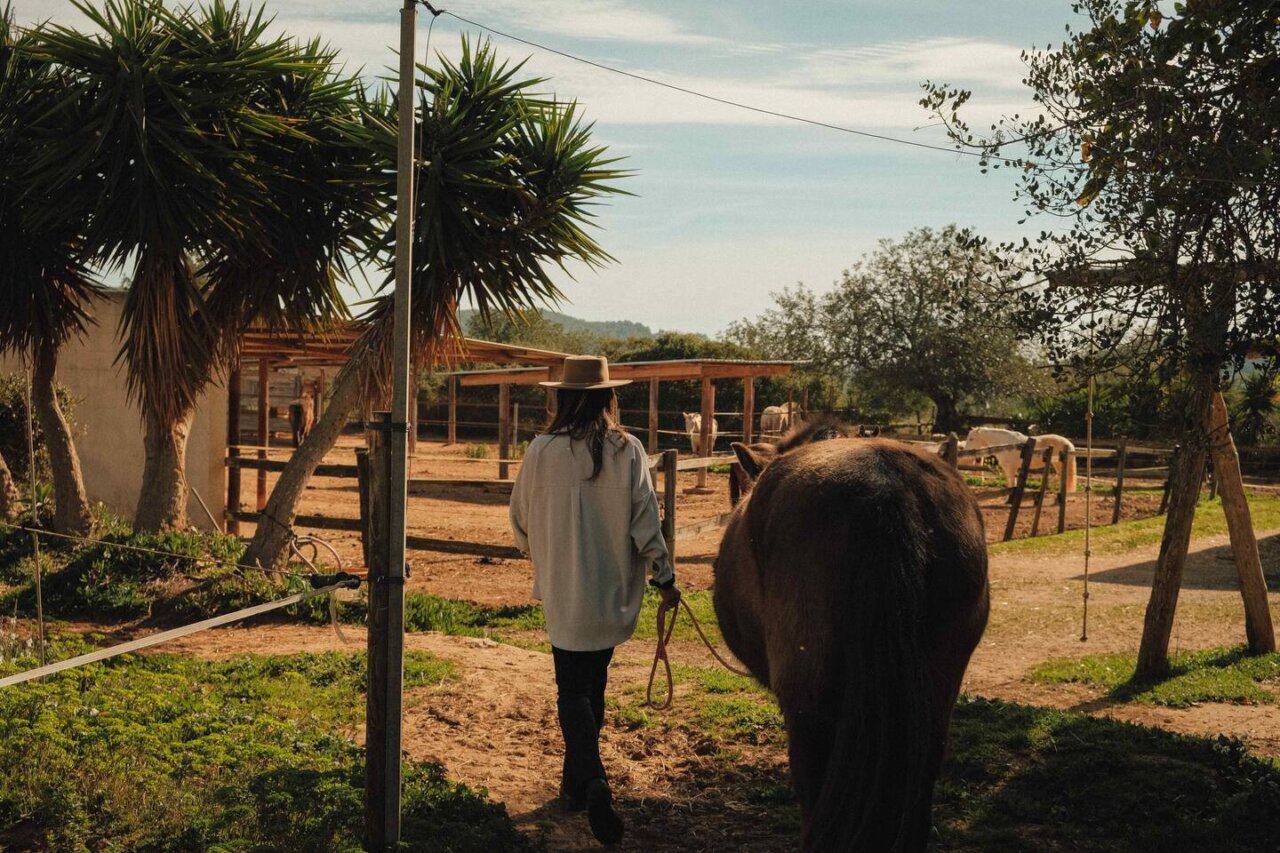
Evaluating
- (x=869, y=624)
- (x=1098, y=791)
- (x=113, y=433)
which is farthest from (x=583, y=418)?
(x=113, y=433)

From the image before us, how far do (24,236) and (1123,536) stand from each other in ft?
46.2

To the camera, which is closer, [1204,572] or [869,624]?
[869,624]

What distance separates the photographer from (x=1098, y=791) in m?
4.39

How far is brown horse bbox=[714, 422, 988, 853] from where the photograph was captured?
2.83m

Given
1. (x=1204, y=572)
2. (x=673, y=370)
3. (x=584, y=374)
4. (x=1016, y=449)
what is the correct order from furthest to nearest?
(x=1016, y=449) → (x=673, y=370) → (x=1204, y=572) → (x=584, y=374)

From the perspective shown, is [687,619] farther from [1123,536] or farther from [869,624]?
[1123,536]

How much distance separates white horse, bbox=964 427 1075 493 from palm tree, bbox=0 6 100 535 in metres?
13.1

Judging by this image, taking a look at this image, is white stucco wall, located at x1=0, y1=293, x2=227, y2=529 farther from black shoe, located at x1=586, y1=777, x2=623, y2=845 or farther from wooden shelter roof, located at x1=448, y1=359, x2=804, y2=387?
black shoe, located at x1=586, y1=777, x2=623, y2=845

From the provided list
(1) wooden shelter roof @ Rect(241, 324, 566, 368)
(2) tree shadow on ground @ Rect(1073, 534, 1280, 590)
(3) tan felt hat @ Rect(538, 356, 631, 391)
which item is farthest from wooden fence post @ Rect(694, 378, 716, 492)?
(3) tan felt hat @ Rect(538, 356, 631, 391)

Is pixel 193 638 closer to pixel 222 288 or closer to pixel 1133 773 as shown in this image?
pixel 222 288

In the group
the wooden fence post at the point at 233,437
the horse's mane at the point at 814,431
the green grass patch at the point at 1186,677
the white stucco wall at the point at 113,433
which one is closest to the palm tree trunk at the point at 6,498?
the white stucco wall at the point at 113,433

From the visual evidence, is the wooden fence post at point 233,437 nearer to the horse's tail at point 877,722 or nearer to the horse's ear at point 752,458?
the horse's ear at point 752,458

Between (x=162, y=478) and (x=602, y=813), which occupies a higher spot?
(x=162, y=478)

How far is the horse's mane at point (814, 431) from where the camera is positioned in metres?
4.38
